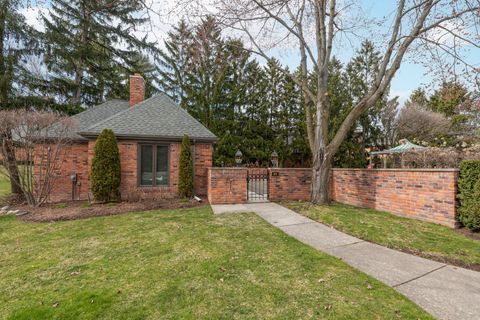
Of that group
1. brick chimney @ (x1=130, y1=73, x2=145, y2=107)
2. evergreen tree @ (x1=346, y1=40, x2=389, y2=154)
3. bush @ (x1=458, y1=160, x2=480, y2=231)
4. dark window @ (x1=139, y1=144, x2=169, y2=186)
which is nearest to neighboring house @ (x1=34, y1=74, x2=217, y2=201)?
dark window @ (x1=139, y1=144, x2=169, y2=186)

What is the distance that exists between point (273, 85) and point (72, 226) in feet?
61.5

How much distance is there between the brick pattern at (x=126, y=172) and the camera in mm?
9109

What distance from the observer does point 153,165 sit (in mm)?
9523

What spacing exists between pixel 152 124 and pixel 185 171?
8.18 feet

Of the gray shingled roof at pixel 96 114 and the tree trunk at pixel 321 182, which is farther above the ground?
the gray shingled roof at pixel 96 114

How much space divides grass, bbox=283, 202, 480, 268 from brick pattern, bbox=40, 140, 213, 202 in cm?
476

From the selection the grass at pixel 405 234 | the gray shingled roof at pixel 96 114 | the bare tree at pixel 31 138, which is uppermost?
the gray shingled roof at pixel 96 114

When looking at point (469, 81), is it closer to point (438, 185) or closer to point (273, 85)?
point (438, 185)

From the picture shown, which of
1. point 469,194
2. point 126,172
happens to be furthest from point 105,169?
point 469,194

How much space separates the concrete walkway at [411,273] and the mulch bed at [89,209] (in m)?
4.31

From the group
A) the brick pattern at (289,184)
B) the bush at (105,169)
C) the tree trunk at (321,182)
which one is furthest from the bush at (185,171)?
the tree trunk at (321,182)

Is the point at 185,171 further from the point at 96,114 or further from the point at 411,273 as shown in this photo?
the point at 411,273

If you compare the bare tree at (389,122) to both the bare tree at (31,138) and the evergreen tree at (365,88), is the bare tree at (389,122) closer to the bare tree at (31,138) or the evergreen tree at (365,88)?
the evergreen tree at (365,88)

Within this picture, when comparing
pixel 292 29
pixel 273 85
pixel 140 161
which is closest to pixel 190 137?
pixel 140 161
